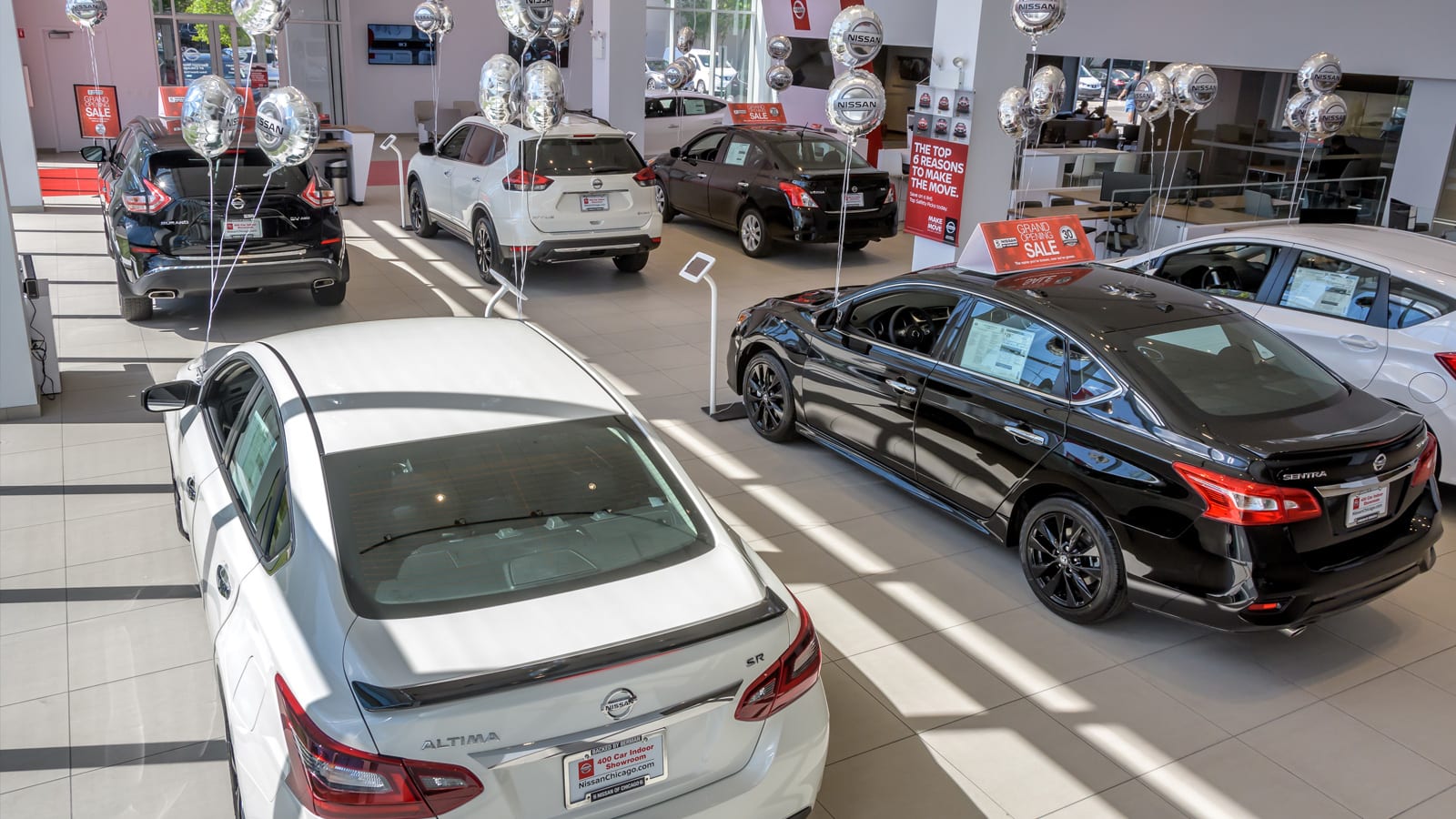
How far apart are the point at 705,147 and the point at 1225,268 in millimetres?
7631

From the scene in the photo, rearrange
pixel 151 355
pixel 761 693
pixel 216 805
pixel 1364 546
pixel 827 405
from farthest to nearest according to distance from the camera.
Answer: pixel 151 355
pixel 827 405
pixel 1364 546
pixel 216 805
pixel 761 693

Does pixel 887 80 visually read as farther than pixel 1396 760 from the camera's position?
Yes

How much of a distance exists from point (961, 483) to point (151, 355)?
251 inches

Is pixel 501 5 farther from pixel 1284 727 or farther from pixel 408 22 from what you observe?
pixel 408 22

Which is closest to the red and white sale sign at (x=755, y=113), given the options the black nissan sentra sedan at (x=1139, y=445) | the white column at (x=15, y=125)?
the white column at (x=15, y=125)

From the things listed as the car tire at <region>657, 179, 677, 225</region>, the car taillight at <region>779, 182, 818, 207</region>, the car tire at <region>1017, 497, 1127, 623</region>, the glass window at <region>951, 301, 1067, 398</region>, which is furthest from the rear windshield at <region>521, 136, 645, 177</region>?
the car tire at <region>1017, 497, 1127, 623</region>

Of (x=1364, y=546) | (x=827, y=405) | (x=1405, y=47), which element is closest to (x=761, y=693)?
(x=1364, y=546)

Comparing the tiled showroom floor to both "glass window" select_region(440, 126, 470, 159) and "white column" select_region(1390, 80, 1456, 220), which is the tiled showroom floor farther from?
"white column" select_region(1390, 80, 1456, 220)

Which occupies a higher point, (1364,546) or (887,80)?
(887,80)

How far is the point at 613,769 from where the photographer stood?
2.63 metres

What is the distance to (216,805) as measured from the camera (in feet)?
11.6

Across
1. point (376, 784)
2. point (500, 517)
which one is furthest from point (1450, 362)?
point (376, 784)

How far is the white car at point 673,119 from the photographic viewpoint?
2059cm

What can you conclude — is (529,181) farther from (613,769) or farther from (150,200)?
(613,769)
